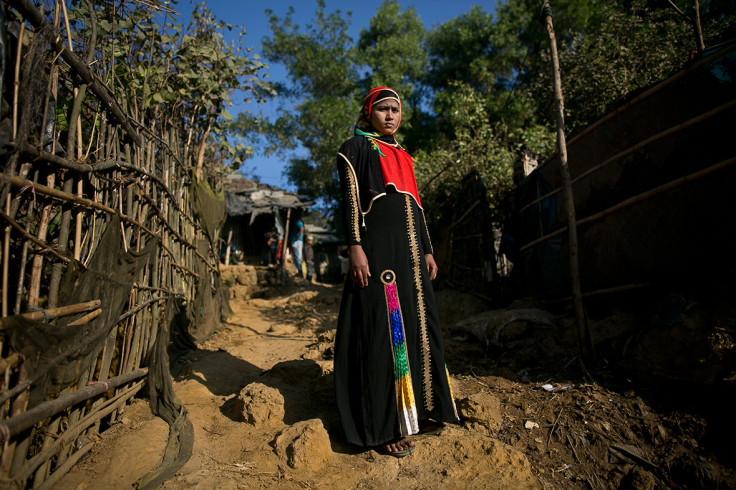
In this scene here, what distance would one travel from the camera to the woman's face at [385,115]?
2.30 m

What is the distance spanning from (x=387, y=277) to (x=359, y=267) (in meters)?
0.17

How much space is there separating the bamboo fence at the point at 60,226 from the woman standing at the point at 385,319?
4.01 feet

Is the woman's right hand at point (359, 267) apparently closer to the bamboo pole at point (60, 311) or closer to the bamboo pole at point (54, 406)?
the bamboo pole at point (60, 311)

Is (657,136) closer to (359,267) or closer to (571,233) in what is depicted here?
(571,233)

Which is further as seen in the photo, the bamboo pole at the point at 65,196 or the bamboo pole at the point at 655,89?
the bamboo pole at the point at 655,89

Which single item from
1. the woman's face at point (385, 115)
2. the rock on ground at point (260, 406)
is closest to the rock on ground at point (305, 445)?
the rock on ground at point (260, 406)

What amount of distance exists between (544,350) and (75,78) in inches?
151

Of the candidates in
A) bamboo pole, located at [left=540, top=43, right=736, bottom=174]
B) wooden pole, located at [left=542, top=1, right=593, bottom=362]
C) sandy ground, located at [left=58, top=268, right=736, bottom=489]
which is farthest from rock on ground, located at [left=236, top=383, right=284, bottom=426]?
bamboo pole, located at [left=540, top=43, right=736, bottom=174]

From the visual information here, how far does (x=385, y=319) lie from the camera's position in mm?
1996

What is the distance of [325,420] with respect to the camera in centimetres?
220

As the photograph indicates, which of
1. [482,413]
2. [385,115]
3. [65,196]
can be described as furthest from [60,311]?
[482,413]

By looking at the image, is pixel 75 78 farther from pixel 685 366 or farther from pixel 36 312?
pixel 685 366

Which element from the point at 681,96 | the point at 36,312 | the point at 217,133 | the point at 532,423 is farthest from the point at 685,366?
the point at 217,133

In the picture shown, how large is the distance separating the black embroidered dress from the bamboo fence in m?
1.23
